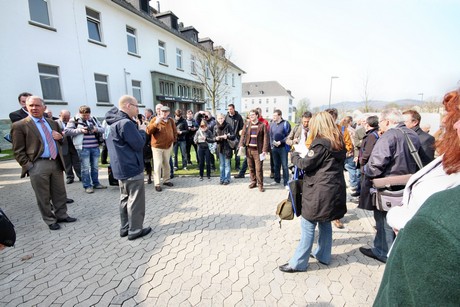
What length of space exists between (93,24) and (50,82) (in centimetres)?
474

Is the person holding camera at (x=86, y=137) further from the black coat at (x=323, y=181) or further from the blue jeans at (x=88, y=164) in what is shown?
the black coat at (x=323, y=181)

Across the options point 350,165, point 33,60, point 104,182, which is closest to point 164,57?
point 33,60

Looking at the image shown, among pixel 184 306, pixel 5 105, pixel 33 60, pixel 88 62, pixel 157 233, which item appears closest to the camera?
pixel 184 306

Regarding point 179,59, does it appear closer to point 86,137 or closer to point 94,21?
point 94,21

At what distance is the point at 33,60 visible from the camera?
10.8 metres

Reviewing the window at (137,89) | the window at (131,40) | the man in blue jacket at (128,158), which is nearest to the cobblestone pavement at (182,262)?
the man in blue jacket at (128,158)

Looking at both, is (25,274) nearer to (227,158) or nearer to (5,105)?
(227,158)

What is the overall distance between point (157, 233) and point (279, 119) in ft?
14.7

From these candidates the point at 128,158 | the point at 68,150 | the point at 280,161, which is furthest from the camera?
the point at 280,161

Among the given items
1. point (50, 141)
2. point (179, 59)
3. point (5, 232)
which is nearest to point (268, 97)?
point (179, 59)

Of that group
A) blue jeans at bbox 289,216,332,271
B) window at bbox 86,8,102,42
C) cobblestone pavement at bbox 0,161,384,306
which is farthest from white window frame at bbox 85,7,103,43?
blue jeans at bbox 289,216,332,271

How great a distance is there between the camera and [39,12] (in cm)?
1106

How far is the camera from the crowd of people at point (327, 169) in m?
0.60

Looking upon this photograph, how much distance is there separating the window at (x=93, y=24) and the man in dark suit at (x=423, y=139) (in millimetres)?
15939
